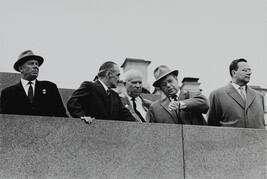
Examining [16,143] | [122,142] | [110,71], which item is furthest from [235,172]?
[16,143]

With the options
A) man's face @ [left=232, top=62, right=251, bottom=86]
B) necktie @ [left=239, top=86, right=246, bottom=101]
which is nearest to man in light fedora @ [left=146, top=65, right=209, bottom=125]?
necktie @ [left=239, top=86, right=246, bottom=101]

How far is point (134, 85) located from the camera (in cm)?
692

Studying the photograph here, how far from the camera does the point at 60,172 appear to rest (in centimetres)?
480

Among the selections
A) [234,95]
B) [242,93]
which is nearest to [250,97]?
[242,93]

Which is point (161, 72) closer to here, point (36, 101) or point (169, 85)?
point (169, 85)

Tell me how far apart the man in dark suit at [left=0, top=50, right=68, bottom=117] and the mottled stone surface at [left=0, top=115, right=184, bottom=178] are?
0.45 metres

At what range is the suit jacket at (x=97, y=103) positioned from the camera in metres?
5.63

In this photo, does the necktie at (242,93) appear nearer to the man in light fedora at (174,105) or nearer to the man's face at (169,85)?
the man in light fedora at (174,105)

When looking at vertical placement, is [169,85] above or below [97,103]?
above

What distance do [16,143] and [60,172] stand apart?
0.61 m

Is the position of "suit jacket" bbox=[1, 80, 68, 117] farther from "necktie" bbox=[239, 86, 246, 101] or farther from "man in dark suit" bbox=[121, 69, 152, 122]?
"necktie" bbox=[239, 86, 246, 101]

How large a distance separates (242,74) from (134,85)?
177 centimetres

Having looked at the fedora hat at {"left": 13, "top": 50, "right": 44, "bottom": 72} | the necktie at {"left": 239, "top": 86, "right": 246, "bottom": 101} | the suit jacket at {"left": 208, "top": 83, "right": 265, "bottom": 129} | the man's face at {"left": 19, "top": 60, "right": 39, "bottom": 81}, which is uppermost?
the fedora hat at {"left": 13, "top": 50, "right": 44, "bottom": 72}

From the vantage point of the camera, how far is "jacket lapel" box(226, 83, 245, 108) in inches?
243
